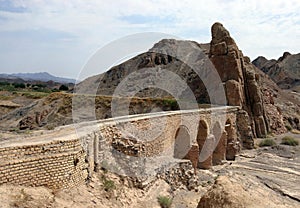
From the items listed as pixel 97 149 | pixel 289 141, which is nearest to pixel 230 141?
pixel 289 141

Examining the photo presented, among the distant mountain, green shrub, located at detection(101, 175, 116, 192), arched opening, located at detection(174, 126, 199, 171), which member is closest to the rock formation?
arched opening, located at detection(174, 126, 199, 171)

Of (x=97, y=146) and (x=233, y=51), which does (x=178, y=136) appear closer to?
(x=97, y=146)

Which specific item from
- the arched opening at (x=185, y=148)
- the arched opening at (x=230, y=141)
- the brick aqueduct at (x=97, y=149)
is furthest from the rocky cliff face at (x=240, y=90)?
the arched opening at (x=185, y=148)

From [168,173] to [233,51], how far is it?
24299mm

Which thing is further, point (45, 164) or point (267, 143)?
point (267, 143)

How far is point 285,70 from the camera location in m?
95.2

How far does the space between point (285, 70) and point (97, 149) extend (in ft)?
308

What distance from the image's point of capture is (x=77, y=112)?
1139 inches

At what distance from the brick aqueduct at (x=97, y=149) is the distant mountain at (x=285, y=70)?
6932 cm

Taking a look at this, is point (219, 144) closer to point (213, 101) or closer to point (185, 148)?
point (185, 148)

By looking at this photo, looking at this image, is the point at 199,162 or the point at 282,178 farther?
the point at 199,162

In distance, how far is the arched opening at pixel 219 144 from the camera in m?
25.2

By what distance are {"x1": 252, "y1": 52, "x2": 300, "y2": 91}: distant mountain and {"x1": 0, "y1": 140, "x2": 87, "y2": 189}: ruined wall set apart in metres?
79.5

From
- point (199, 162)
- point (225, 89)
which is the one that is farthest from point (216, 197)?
point (225, 89)
